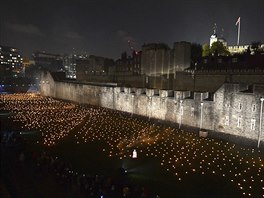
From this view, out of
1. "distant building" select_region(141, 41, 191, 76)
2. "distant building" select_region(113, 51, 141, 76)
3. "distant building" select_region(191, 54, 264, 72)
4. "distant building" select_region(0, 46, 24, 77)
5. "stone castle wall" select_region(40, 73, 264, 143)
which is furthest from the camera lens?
"distant building" select_region(0, 46, 24, 77)

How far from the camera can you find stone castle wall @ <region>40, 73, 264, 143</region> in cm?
2317

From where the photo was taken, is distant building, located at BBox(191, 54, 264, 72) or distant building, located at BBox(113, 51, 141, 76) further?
distant building, located at BBox(113, 51, 141, 76)

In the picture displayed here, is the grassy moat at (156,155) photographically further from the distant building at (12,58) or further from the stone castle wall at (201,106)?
the distant building at (12,58)

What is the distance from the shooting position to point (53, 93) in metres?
67.9

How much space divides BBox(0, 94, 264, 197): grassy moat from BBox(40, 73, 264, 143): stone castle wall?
156cm

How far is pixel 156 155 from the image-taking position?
801 inches

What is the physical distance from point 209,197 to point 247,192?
2.15 metres

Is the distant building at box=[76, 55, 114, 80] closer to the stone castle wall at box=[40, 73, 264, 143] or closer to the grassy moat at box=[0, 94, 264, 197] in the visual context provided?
the stone castle wall at box=[40, 73, 264, 143]

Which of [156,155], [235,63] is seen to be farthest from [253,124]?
[235,63]

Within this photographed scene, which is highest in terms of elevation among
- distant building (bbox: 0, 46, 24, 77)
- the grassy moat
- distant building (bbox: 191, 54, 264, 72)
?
distant building (bbox: 0, 46, 24, 77)

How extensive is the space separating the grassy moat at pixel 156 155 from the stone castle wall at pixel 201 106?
1.56 metres

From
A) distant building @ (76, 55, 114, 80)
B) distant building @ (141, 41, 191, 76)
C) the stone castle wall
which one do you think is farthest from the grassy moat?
distant building @ (76, 55, 114, 80)

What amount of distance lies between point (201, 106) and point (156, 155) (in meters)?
9.25

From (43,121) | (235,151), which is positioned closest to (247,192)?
(235,151)
